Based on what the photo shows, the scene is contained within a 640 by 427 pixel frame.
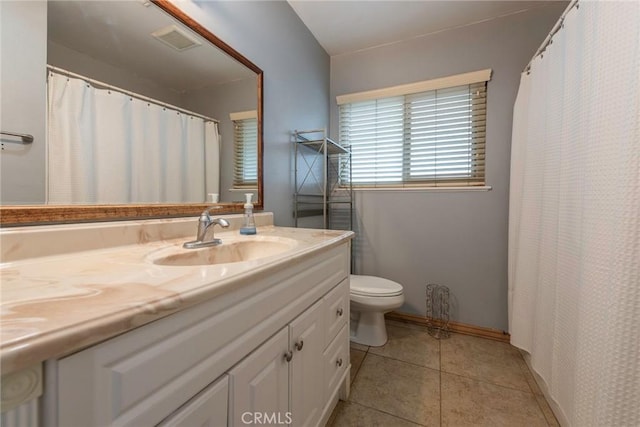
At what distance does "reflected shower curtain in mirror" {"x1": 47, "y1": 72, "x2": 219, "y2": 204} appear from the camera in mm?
740

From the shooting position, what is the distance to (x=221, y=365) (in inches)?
21.7

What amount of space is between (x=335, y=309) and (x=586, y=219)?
966mm

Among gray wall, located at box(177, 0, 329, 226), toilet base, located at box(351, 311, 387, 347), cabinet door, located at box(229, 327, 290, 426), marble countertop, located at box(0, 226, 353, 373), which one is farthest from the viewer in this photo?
toilet base, located at box(351, 311, 387, 347)

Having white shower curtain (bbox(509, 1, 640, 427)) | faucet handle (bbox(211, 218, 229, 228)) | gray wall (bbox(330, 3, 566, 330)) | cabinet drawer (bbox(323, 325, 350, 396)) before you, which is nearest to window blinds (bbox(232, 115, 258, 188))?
faucet handle (bbox(211, 218, 229, 228))

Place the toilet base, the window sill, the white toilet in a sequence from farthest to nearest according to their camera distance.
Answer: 1. the window sill
2. the toilet base
3. the white toilet

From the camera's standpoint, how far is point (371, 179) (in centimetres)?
227

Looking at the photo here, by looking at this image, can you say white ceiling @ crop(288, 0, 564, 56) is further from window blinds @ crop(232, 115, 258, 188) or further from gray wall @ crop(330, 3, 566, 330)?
window blinds @ crop(232, 115, 258, 188)

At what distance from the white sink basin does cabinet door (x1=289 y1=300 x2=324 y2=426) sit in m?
0.27

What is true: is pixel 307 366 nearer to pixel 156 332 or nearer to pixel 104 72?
pixel 156 332

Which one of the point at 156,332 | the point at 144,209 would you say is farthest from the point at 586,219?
the point at 144,209

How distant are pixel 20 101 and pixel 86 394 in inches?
29.9

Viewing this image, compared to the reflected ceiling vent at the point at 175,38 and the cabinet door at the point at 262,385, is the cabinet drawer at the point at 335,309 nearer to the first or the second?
the cabinet door at the point at 262,385

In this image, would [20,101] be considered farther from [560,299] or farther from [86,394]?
[560,299]

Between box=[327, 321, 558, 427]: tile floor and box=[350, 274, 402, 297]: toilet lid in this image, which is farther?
box=[350, 274, 402, 297]: toilet lid
